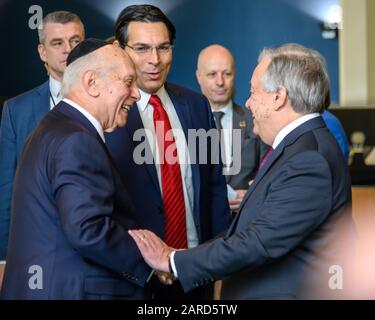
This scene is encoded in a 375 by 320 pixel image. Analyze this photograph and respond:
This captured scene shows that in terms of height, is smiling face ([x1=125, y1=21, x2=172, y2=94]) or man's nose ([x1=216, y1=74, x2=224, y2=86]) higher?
man's nose ([x1=216, y1=74, x2=224, y2=86])

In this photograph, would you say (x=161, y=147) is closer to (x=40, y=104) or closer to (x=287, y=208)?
(x=40, y=104)

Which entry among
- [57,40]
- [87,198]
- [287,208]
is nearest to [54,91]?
[57,40]

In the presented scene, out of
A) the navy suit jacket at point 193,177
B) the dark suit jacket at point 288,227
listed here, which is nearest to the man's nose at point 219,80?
the navy suit jacket at point 193,177

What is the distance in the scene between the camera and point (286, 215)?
2316 mm

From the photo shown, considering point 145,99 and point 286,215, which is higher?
point 145,99

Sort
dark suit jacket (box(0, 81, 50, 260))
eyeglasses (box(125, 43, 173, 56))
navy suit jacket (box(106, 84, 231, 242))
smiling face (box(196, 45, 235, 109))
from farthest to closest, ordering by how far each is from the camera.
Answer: smiling face (box(196, 45, 235, 109)) → dark suit jacket (box(0, 81, 50, 260)) → eyeglasses (box(125, 43, 173, 56)) → navy suit jacket (box(106, 84, 231, 242))

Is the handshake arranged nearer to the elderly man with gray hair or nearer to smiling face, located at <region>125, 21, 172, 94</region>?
the elderly man with gray hair

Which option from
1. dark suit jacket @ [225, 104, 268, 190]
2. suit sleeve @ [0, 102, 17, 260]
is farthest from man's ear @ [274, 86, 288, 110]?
dark suit jacket @ [225, 104, 268, 190]

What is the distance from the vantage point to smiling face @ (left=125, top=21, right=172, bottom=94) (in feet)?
9.93

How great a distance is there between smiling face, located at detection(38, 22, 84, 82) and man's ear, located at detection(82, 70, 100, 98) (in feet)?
3.17

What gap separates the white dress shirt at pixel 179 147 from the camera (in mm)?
3023

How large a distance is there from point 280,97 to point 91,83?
0.55 m

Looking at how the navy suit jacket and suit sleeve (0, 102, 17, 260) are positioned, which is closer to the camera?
the navy suit jacket
